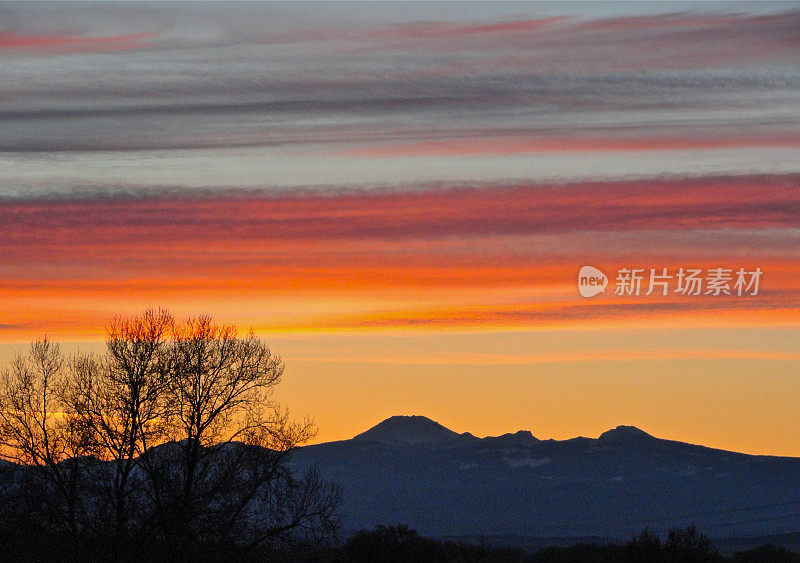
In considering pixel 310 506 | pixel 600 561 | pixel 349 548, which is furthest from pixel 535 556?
pixel 310 506

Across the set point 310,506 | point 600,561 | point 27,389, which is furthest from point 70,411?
point 600,561

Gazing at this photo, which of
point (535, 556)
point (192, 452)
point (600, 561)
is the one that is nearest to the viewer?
point (192, 452)

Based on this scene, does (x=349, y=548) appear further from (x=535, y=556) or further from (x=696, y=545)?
(x=535, y=556)

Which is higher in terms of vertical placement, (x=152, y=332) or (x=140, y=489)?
(x=152, y=332)

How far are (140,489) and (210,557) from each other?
141 inches

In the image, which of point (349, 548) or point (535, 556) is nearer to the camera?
point (349, 548)

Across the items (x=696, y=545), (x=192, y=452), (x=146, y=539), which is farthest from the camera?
(x=696, y=545)

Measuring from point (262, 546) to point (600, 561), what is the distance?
31.9 metres

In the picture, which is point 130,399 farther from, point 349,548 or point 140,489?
point 349,548

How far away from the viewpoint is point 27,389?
43.7m

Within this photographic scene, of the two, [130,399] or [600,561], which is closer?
[130,399]

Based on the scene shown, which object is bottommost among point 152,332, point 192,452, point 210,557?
point 210,557

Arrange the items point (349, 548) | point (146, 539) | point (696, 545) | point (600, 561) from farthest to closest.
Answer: point (600, 561), point (349, 548), point (696, 545), point (146, 539)

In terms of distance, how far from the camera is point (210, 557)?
4009 centimetres
